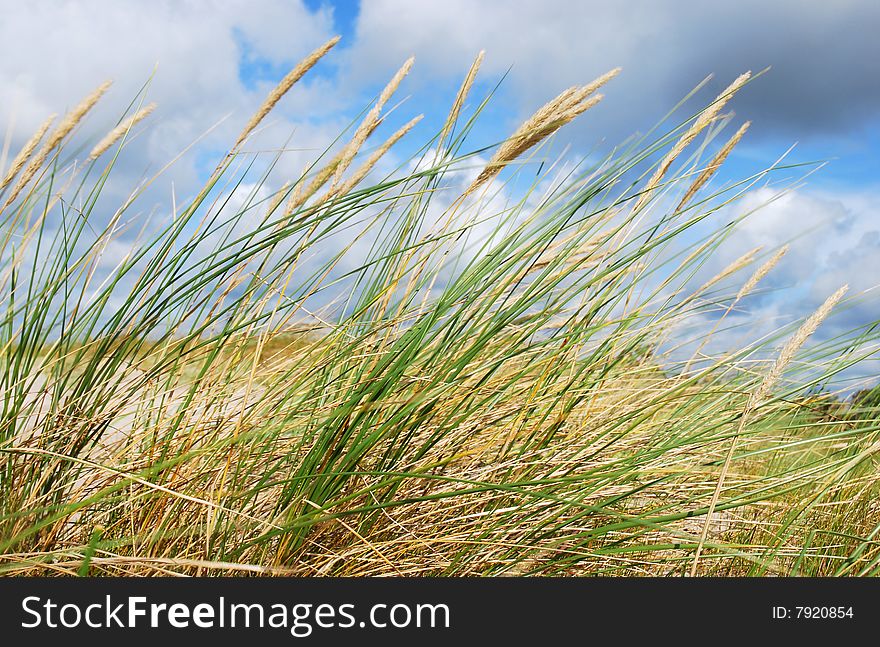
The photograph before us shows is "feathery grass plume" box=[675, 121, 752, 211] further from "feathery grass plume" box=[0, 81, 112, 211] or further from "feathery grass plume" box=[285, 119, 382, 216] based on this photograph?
"feathery grass plume" box=[0, 81, 112, 211]

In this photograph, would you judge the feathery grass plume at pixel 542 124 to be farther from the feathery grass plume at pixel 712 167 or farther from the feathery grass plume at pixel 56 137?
the feathery grass plume at pixel 56 137

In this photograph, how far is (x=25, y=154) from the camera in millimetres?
1542

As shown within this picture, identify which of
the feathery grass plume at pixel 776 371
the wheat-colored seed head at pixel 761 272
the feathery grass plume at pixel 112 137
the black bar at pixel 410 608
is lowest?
the black bar at pixel 410 608

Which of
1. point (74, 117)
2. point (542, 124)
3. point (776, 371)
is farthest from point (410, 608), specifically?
point (74, 117)

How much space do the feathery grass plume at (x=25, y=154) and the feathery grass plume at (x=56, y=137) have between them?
2 centimetres

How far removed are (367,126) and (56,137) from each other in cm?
69

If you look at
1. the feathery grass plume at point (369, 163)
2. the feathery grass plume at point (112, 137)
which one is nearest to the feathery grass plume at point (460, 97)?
the feathery grass plume at point (369, 163)

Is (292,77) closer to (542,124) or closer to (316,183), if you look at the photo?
(316,183)

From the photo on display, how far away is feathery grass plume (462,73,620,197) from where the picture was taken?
4.57 feet

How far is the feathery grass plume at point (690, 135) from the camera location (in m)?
1.63

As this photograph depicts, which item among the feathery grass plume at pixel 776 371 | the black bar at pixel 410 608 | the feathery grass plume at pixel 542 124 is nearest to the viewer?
the feathery grass plume at pixel 776 371

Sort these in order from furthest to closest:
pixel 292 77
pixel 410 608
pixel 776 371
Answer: pixel 292 77
pixel 410 608
pixel 776 371

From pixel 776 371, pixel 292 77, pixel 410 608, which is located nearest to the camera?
pixel 776 371

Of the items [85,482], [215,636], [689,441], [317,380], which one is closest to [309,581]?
[215,636]
